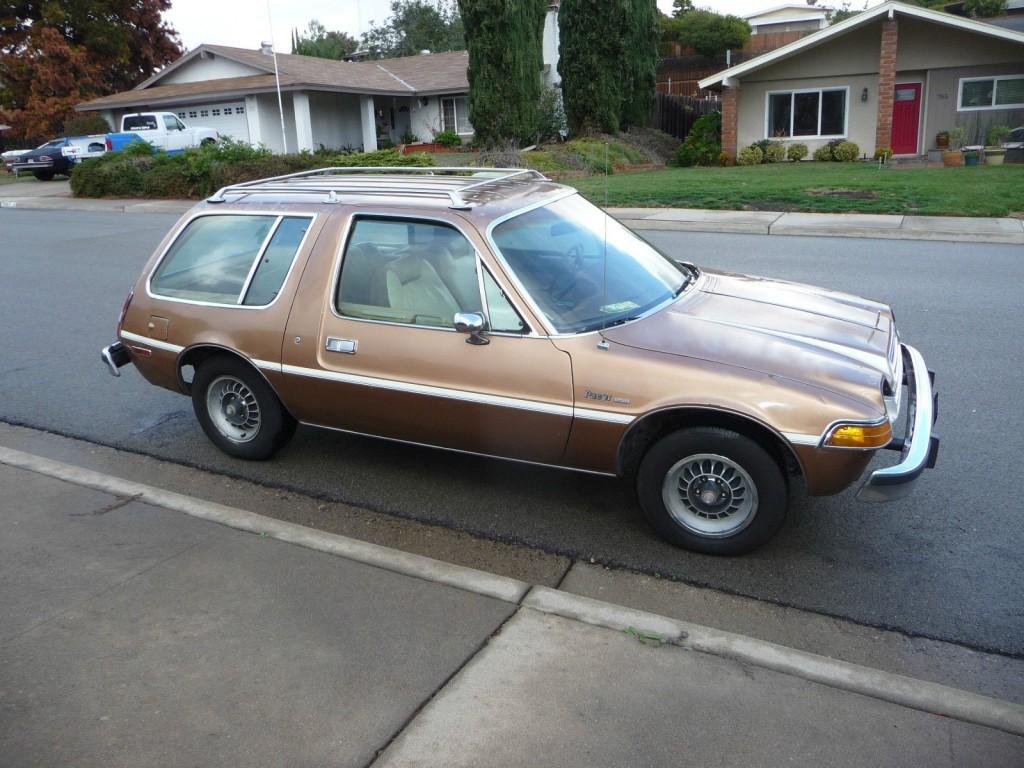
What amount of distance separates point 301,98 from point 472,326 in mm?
33141

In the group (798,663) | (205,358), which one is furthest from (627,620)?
(205,358)

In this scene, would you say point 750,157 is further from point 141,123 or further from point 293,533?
point 293,533

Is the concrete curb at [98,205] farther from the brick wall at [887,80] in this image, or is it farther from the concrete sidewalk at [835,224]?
the brick wall at [887,80]

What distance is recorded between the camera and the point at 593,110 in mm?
29062

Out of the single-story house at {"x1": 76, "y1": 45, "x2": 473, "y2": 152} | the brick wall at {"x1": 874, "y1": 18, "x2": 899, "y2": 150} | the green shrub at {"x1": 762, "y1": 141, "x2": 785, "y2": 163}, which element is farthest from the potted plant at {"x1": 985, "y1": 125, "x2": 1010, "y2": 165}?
the single-story house at {"x1": 76, "y1": 45, "x2": 473, "y2": 152}

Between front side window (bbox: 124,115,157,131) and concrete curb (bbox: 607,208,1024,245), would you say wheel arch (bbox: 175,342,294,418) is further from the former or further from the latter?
front side window (bbox: 124,115,157,131)

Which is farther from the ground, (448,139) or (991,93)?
(991,93)

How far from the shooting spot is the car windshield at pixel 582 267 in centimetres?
448

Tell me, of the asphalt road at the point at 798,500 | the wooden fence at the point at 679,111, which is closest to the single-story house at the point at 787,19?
the wooden fence at the point at 679,111

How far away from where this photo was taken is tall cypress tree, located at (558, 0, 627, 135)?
1118 inches

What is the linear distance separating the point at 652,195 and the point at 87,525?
1619 cm

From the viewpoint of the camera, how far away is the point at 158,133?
31938 mm

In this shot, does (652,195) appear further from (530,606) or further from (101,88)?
(101,88)

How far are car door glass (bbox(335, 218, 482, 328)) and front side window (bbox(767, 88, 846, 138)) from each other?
26178 millimetres
